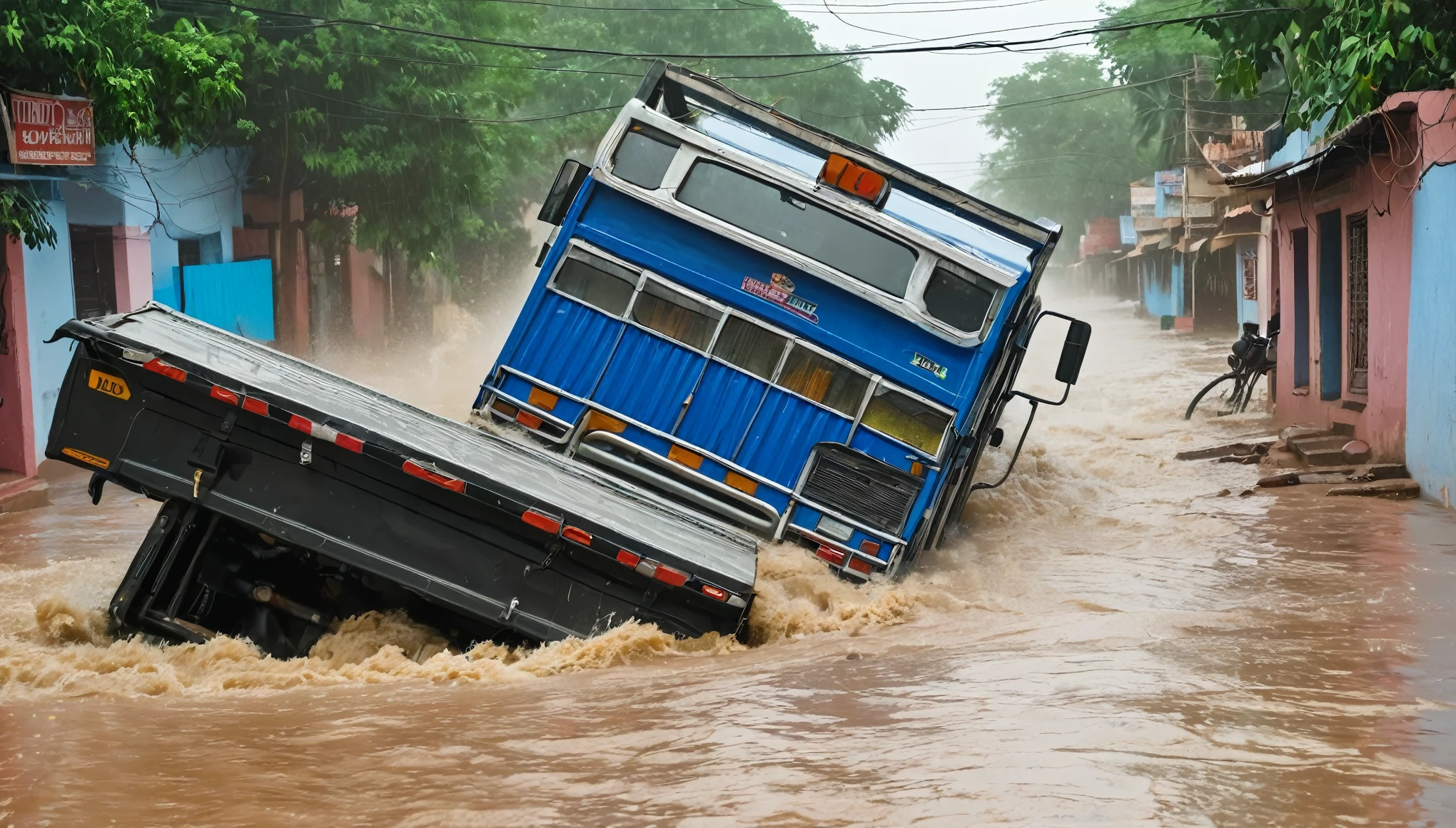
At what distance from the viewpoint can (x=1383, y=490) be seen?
40.1 ft

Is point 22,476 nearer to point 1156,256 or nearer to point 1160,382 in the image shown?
point 1160,382

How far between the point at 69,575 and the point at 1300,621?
752cm

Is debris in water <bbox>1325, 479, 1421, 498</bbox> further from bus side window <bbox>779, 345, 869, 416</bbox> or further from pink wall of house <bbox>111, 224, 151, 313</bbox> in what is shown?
pink wall of house <bbox>111, 224, 151, 313</bbox>

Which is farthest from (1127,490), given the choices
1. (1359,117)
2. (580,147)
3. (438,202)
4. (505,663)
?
(580,147)

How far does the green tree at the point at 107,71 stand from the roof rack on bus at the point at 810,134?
557 centimetres

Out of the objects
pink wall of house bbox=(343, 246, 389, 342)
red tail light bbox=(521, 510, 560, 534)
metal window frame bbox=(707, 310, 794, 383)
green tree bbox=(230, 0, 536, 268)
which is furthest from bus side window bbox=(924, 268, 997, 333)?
pink wall of house bbox=(343, 246, 389, 342)

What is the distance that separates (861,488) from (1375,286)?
26.7 feet

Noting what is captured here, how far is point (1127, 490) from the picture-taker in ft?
46.1

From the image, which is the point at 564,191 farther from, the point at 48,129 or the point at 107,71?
the point at 48,129

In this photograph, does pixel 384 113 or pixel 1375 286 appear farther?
pixel 384 113

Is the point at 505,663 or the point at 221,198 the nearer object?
the point at 505,663

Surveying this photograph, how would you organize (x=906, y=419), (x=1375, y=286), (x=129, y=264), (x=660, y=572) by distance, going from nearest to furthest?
(x=660, y=572)
(x=906, y=419)
(x=1375, y=286)
(x=129, y=264)

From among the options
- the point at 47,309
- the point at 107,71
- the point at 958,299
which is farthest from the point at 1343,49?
the point at 47,309

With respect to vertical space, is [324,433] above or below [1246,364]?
below
